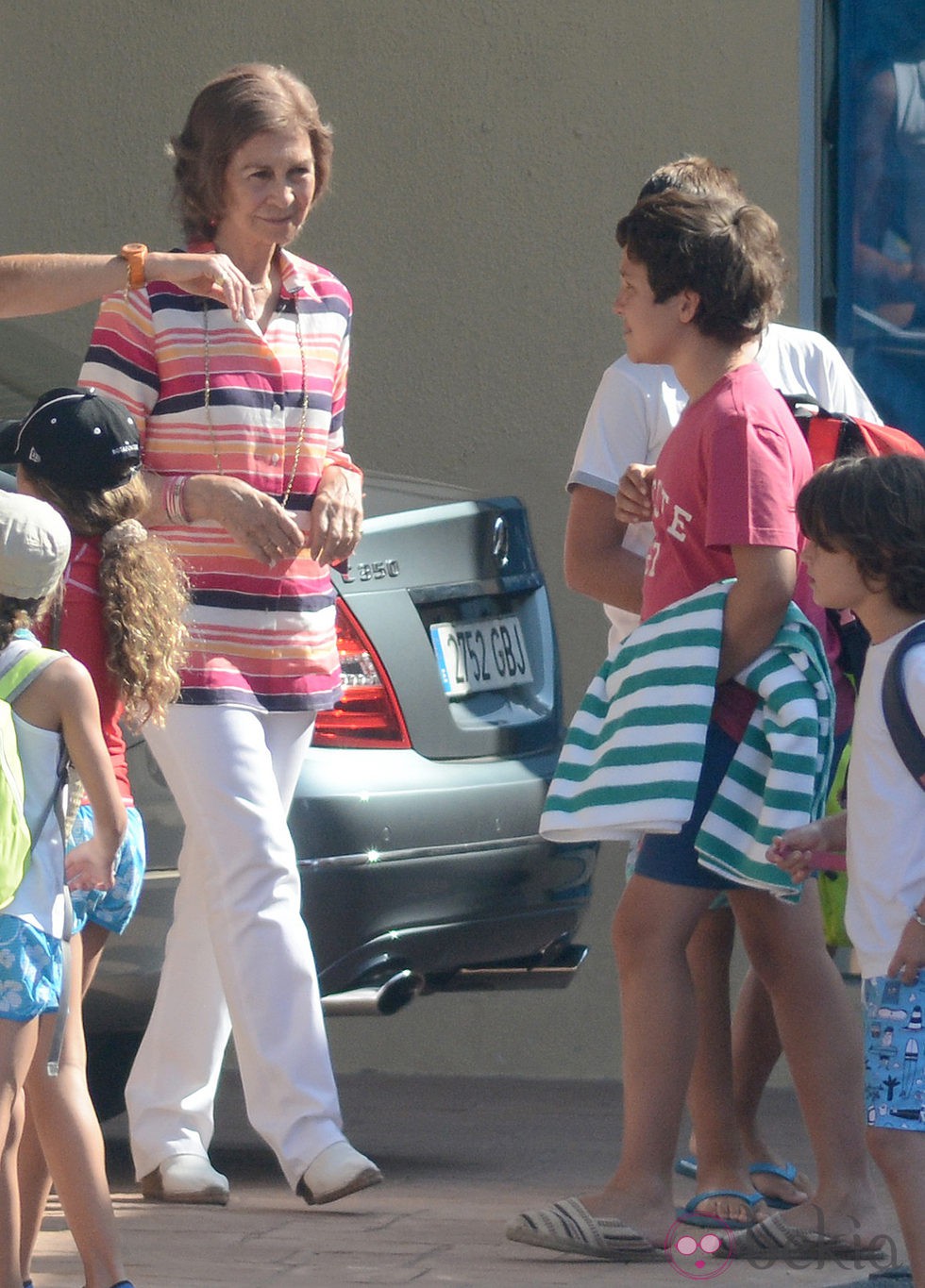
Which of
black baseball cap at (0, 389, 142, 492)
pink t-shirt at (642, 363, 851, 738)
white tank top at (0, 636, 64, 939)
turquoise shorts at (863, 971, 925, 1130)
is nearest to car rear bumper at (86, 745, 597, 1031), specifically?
pink t-shirt at (642, 363, 851, 738)

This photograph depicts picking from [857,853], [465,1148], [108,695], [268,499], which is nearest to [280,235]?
[268,499]

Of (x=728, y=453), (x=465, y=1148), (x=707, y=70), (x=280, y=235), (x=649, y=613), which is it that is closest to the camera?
(x=728, y=453)

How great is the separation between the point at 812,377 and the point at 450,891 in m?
1.26

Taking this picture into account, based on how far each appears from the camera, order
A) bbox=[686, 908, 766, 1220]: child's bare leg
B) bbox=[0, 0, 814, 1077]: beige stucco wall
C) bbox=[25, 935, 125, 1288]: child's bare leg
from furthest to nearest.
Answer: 1. bbox=[0, 0, 814, 1077]: beige stucco wall
2. bbox=[686, 908, 766, 1220]: child's bare leg
3. bbox=[25, 935, 125, 1288]: child's bare leg

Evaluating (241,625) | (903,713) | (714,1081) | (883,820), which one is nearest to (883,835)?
(883,820)

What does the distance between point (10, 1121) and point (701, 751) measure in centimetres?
126

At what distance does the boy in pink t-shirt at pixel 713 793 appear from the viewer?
12.6ft

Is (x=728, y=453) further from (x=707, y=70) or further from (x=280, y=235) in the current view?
(x=707, y=70)

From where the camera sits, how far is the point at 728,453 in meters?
3.81

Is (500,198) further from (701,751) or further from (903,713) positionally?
(903,713)

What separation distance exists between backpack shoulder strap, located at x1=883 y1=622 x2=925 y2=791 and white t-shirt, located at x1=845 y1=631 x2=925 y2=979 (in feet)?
0.04

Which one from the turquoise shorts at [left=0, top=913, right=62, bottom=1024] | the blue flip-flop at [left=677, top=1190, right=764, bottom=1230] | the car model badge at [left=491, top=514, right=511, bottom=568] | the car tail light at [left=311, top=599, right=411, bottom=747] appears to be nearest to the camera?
the turquoise shorts at [left=0, top=913, right=62, bottom=1024]

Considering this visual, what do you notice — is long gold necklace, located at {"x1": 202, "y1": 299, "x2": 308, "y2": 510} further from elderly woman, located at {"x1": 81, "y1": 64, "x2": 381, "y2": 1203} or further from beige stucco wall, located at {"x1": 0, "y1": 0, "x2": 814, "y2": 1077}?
beige stucco wall, located at {"x1": 0, "y1": 0, "x2": 814, "y2": 1077}

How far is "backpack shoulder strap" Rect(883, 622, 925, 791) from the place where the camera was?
335 cm
